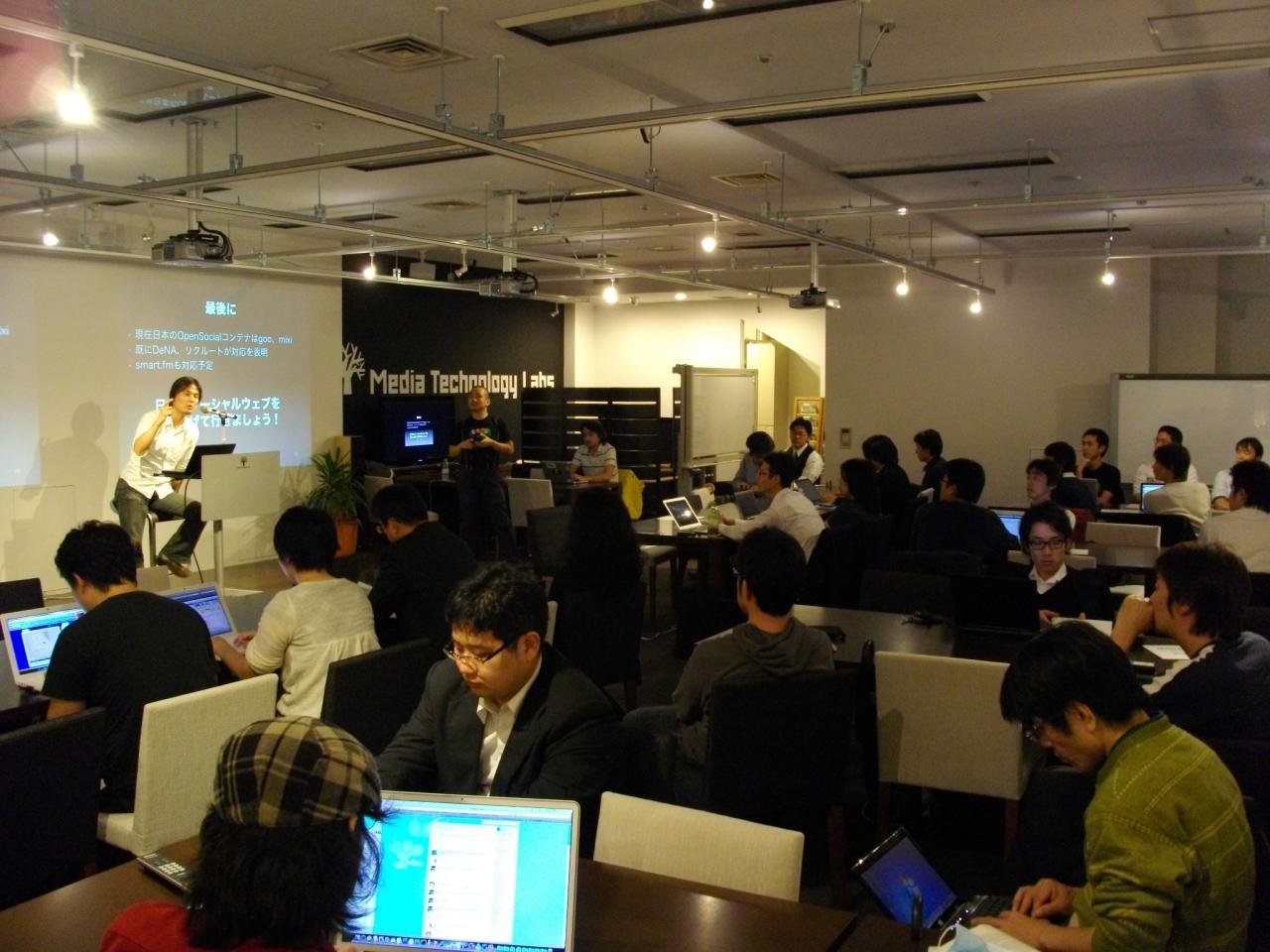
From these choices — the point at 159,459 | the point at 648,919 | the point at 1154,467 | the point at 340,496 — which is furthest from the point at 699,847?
the point at 340,496

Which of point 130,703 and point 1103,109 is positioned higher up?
point 1103,109

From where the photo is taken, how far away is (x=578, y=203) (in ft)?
30.6

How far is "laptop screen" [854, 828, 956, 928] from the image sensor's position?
208cm

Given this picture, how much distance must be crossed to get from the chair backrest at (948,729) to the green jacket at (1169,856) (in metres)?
1.75

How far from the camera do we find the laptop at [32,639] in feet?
12.6

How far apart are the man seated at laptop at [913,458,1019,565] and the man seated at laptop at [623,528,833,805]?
2.81 meters

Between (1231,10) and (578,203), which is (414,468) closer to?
(578,203)

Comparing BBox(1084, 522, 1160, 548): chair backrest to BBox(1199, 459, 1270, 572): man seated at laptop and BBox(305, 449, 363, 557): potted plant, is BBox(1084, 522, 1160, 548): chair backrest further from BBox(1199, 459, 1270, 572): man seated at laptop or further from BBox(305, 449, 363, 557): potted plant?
BBox(305, 449, 363, 557): potted plant

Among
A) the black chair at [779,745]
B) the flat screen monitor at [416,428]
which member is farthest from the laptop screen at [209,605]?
the flat screen monitor at [416,428]

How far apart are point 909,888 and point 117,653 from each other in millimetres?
2420

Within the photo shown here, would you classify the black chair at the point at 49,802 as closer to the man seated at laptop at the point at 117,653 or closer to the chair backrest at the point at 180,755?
the chair backrest at the point at 180,755

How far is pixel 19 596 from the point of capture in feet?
15.4

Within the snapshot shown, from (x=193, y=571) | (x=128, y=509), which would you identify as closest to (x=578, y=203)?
(x=128, y=509)

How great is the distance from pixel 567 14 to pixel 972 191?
16.9 ft
